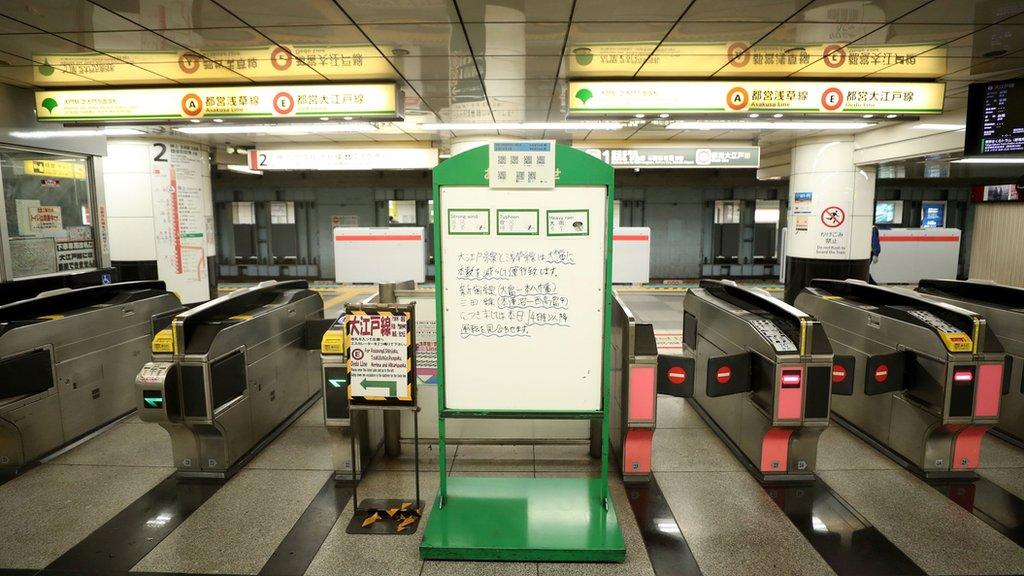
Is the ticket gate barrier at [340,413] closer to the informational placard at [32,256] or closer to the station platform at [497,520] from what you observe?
the station platform at [497,520]

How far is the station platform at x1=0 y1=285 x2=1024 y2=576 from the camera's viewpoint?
289 centimetres

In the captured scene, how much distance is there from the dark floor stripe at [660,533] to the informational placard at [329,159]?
5666 millimetres

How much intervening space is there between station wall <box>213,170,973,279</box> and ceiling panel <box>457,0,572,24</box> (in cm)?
1005

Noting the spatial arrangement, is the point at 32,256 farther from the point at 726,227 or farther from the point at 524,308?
the point at 726,227

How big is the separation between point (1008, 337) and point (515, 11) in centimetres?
482

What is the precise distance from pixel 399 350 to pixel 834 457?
340 centimetres

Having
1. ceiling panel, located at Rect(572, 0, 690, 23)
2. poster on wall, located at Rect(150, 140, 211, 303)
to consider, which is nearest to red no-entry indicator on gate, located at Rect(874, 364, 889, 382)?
ceiling panel, located at Rect(572, 0, 690, 23)

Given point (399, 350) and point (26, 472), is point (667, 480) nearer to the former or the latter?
point (399, 350)

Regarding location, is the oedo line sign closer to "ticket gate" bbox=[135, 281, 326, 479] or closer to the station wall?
"ticket gate" bbox=[135, 281, 326, 479]

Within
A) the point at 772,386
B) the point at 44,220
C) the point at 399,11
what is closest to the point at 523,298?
the point at 772,386

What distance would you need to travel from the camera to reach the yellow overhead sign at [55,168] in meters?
5.76

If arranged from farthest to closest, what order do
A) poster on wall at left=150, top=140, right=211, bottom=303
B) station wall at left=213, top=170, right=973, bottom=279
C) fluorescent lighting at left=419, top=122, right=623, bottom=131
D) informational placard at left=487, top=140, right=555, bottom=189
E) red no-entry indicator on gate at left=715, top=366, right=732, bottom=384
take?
1. station wall at left=213, top=170, right=973, bottom=279
2. poster on wall at left=150, top=140, right=211, bottom=303
3. fluorescent lighting at left=419, top=122, right=623, bottom=131
4. red no-entry indicator on gate at left=715, top=366, right=732, bottom=384
5. informational placard at left=487, top=140, right=555, bottom=189

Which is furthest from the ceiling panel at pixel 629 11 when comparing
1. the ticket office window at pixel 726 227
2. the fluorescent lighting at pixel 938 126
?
the ticket office window at pixel 726 227

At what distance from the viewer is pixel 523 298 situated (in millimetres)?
3033
